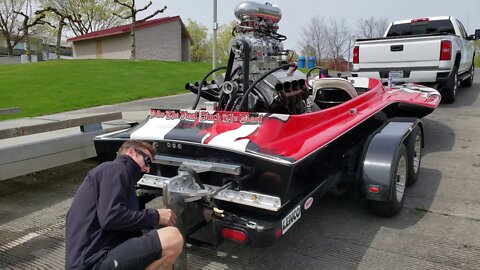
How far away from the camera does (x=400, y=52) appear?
8031mm

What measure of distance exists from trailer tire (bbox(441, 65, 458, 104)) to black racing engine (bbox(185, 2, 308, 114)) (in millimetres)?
5277

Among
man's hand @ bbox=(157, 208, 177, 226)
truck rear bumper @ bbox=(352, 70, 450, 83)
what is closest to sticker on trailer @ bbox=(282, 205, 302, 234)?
man's hand @ bbox=(157, 208, 177, 226)

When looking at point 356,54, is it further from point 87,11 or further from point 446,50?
point 87,11

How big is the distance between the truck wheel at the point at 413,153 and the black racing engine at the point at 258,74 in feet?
4.06

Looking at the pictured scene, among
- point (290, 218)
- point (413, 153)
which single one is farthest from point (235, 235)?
point (413, 153)

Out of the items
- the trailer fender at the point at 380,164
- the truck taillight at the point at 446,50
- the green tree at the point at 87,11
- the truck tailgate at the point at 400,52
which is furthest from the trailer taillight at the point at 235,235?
the green tree at the point at 87,11

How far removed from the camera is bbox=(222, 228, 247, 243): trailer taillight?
2601 millimetres

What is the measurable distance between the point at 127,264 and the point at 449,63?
7.76 meters

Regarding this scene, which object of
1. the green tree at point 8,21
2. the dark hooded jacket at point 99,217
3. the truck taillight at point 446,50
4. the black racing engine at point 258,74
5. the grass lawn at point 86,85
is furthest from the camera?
the green tree at point 8,21

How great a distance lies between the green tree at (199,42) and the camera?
2105 inches

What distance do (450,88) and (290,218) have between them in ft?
24.7

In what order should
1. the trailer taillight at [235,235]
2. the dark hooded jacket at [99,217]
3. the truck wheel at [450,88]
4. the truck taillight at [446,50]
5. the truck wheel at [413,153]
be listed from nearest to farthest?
the dark hooded jacket at [99,217] < the trailer taillight at [235,235] < the truck wheel at [413,153] < the truck taillight at [446,50] < the truck wheel at [450,88]

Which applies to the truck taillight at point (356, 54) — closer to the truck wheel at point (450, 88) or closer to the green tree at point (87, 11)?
the truck wheel at point (450, 88)

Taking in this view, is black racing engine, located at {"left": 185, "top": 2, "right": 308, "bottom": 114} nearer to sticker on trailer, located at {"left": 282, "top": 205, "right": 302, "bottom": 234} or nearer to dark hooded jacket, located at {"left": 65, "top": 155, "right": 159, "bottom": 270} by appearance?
sticker on trailer, located at {"left": 282, "top": 205, "right": 302, "bottom": 234}
